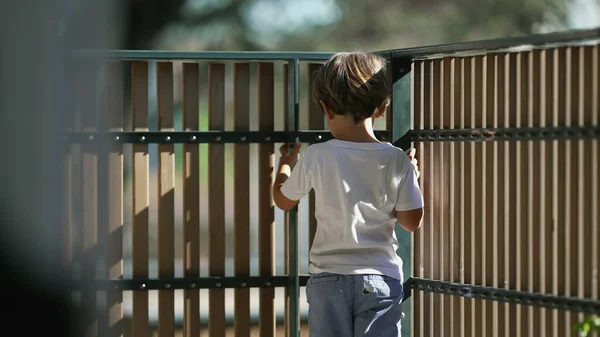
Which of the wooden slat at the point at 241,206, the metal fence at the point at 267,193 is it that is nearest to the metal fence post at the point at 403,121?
the metal fence at the point at 267,193

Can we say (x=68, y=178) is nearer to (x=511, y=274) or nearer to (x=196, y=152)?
(x=196, y=152)

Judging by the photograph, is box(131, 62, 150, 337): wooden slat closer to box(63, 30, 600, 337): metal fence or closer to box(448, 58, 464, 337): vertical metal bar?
box(63, 30, 600, 337): metal fence

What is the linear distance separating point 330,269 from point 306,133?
988 mm

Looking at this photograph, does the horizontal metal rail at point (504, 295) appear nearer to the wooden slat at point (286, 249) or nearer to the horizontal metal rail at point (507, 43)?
the wooden slat at point (286, 249)

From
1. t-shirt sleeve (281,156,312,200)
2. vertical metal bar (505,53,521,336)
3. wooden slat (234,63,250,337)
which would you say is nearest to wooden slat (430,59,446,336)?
vertical metal bar (505,53,521,336)

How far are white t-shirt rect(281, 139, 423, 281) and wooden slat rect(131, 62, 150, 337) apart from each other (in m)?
1.07

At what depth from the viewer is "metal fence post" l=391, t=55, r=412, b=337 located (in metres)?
4.27

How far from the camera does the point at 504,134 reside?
151 inches

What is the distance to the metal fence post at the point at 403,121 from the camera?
4273mm

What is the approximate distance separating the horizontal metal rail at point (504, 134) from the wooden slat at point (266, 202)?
689mm

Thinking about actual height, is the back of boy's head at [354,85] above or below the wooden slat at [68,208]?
above

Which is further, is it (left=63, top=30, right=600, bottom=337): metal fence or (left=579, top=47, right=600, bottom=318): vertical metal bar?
(left=63, top=30, right=600, bottom=337): metal fence

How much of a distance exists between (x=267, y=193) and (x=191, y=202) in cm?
37

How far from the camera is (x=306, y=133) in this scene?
4.41 meters
